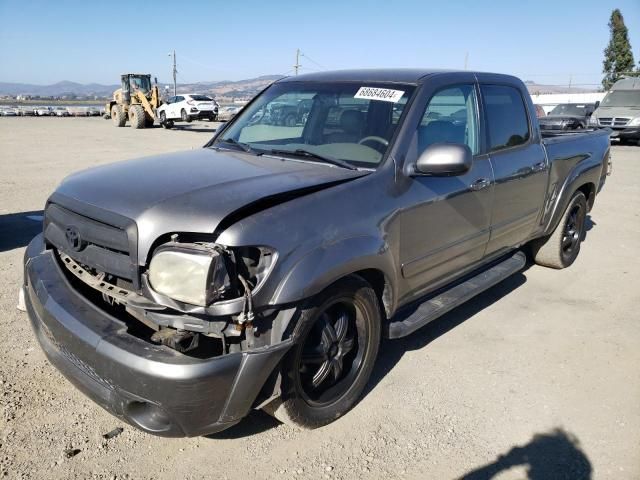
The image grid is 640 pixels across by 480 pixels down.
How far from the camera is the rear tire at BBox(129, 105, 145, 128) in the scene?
2702 centimetres

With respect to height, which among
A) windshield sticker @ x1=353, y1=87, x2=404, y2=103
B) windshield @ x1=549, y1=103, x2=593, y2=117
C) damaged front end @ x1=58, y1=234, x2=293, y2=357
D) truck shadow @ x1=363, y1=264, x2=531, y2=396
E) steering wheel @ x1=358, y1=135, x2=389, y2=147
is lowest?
truck shadow @ x1=363, y1=264, x2=531, y2=396

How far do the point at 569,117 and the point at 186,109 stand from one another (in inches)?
750

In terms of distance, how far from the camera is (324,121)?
11.4 feet

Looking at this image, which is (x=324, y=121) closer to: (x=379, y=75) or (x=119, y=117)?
(x=379, y=75)

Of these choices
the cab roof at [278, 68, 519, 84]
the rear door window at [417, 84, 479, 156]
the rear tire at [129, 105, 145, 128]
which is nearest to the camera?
the rear door window at [417, 84, 479, 156]

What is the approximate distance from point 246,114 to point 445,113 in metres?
1.52

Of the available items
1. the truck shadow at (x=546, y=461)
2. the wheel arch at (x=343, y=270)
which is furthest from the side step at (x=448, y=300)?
the truck shadow at (x=546, y=461)

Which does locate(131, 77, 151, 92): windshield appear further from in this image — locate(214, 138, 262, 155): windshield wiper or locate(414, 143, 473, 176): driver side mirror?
locate(414, 143, 473, 176): driver side mirror

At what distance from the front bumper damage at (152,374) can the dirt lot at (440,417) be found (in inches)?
15.0

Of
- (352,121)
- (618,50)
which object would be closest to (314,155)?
(352,121)

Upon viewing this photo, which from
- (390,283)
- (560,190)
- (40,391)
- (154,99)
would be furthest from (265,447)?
(154,99)

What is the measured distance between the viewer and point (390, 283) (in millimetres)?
2938

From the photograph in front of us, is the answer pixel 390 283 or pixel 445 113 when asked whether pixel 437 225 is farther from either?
pixel 445 113

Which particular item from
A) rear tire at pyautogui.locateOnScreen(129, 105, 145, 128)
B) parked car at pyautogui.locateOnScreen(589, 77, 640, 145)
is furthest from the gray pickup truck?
rear tire at pyautogui.locateOnScreen(129, 105, 145, 128)
